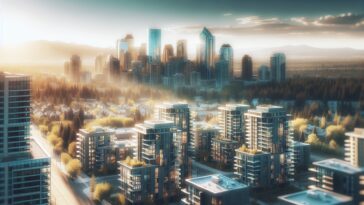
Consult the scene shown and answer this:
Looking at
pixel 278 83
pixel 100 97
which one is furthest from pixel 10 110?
pixel 278 83

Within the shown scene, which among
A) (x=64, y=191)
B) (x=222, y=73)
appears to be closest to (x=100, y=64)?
(x=222, y=73)

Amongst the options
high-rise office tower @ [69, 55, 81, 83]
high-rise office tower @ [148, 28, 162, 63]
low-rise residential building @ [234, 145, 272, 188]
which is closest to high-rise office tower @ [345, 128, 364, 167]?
low-rise residential building @ [234, 145, 272, 188]

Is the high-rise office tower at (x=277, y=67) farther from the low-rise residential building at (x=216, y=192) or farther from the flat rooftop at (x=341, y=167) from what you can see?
the low-rise residential building at (x=216, y=192)

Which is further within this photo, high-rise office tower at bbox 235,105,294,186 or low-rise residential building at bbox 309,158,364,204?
high-rise office tower at bbox 235,105,294,186

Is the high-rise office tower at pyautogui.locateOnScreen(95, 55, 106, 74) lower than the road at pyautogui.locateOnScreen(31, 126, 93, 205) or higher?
higher

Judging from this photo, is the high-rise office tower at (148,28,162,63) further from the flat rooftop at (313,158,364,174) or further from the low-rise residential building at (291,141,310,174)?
the flat rooftop at (313,158,364,174)

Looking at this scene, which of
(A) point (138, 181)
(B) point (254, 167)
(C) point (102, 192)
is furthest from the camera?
(B) point (254, 167)

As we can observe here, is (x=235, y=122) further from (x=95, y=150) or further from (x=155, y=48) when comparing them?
(x=155, y=48)
